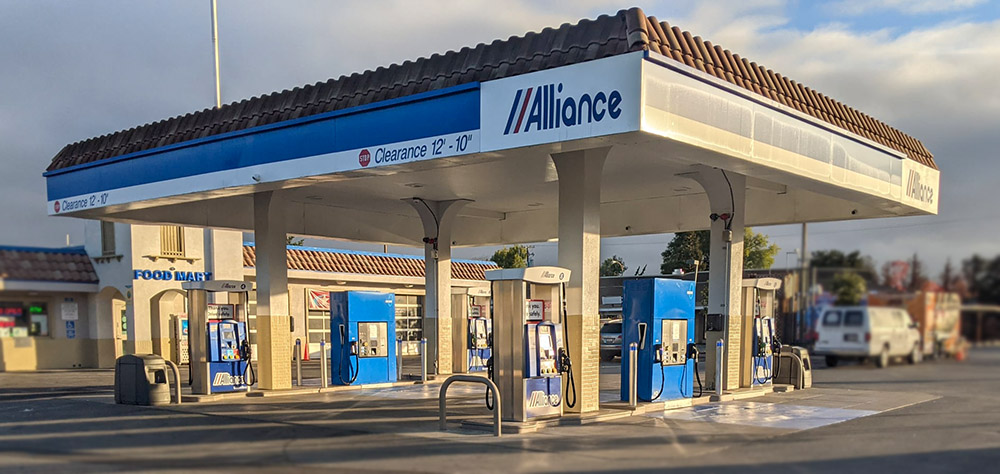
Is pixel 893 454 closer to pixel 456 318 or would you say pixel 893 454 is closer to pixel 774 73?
pixel 774 73

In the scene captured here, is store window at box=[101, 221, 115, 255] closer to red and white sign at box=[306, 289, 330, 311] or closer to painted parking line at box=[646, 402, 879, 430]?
red and white sign at box=[306, 289, 330, 311]

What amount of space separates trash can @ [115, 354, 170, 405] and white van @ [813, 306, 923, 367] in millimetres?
14313

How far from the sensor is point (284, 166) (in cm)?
1383

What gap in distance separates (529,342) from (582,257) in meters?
1.75

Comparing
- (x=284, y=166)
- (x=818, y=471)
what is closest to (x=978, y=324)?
(x=818, y=471)

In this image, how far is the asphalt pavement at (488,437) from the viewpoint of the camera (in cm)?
914

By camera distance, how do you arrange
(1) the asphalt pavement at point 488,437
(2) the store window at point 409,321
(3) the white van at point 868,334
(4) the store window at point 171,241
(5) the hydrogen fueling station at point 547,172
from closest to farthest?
1. (3) the white van at point 868,334
2. (1) the asphalt pavement at point 488,437
3. (5) the hydrogen fueling station at point 547,172
4. (4) the store window at point 171,241
5. (2) the store window at point 409,321

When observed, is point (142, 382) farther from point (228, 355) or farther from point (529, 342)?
point (529, 342)

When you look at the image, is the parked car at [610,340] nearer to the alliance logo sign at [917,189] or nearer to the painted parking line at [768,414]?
the alliance logo sign at [917,189]

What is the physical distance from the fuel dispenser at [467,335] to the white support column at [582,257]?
869cm

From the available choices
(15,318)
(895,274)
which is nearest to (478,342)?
(15,318)

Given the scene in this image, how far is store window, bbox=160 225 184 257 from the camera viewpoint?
92.5ft

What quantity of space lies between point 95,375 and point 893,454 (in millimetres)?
23118

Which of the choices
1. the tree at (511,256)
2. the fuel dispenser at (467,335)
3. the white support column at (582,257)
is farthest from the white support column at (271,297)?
the tree at (511,256)
